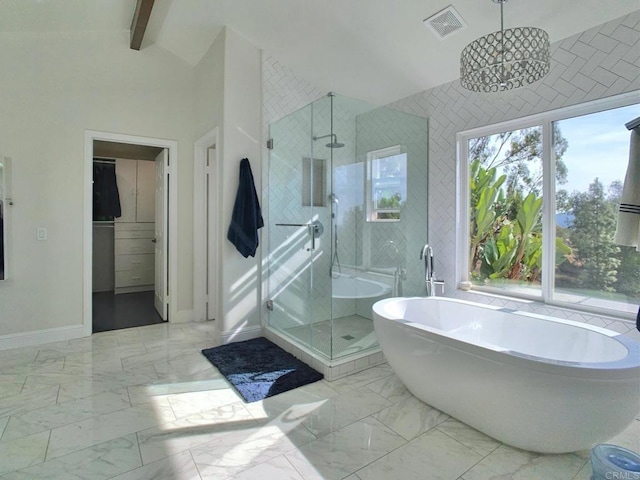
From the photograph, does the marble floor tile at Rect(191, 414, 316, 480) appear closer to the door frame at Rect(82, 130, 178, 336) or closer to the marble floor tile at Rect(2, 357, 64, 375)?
the marble floor tile at Rect(2, 357, 64, 375)

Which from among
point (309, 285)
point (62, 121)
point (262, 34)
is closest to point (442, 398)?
point (309, 285)

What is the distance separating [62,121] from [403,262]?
12.4 feet

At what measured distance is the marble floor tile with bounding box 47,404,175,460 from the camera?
1844 millimetres

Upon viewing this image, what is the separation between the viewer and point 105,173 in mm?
5809

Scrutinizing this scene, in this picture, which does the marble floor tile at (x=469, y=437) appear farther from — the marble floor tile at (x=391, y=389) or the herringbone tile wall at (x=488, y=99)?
the herringbone tile wall at (x=488, y=99)

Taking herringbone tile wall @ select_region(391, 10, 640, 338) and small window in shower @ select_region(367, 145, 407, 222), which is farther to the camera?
small window in shower @ select_region(367, 145, 407, 222)

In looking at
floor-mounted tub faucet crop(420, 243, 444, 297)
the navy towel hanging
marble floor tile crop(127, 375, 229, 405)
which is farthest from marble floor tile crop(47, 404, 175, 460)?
floor-mounted tub faucet crop(420, 243, 444, 297)

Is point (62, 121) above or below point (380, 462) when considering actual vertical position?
above

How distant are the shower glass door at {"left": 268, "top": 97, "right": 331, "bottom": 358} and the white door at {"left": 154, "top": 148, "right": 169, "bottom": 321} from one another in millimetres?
1460

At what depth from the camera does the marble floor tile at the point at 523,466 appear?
1642 millimetres

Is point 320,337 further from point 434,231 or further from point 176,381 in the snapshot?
point 434,231

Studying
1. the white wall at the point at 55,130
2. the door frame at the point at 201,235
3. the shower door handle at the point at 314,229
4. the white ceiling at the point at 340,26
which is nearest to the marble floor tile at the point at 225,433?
the white wall at the point at 55,130

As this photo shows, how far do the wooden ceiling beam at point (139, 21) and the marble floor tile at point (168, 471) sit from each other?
3.52 m

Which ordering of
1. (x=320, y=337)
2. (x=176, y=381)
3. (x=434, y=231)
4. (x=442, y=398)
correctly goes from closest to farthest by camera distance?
(x=442, y=398) → (x=176, y=381) → (x=320, y=337) → (x=434, y=231)
